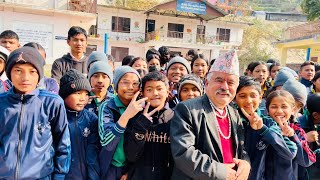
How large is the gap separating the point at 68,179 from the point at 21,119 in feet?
2.22

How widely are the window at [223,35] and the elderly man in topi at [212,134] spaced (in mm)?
25580

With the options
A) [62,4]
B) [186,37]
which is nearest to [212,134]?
[62,4]

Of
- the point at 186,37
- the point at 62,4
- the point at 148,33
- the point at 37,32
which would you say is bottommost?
the point at 37,32

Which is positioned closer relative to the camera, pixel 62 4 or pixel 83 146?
pixel 83 146

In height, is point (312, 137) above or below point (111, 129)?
below

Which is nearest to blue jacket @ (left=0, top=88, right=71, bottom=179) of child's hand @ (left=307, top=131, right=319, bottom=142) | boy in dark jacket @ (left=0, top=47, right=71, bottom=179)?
boy in dark jacket @ (left=0, top=47, right=71, bottom=179)

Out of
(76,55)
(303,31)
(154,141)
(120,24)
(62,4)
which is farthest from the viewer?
(120,24)

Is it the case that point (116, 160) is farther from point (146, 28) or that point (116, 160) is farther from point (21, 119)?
point (146, 28)

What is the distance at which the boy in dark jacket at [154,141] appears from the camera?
239cm

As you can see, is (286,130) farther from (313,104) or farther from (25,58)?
(25,58)

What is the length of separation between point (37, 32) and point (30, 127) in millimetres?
11927

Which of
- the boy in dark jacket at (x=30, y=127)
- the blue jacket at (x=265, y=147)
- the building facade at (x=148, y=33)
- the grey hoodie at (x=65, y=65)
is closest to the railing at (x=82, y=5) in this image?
the building facade at (x=148, y=33)

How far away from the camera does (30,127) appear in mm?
2125

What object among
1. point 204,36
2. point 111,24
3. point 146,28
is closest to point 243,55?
point 204,36
